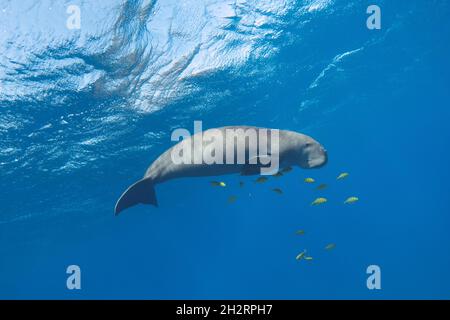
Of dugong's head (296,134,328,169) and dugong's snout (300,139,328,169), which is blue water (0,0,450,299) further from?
dugong's snout (300,139,328,169)

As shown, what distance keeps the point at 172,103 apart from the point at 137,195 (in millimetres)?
10841

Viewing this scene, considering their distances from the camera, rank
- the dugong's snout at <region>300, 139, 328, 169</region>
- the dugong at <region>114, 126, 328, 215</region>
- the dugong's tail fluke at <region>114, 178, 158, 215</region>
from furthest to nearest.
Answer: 1. the dugong's tail fluke at <region>114, 178, 158, 215</region>
2. the dugong at <region>114, 126, 328, 215</region>
3. the dugong's snout at <region>300, 139, 328, 169</region>

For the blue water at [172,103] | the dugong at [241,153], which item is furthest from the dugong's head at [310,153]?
the blue water at [172,103]

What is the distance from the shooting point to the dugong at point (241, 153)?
7.31 metres

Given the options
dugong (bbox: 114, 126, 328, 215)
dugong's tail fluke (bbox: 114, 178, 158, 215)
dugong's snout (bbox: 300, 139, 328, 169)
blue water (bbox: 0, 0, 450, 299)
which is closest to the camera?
dugong's snout (bbox: 300, 139, 328, 169)

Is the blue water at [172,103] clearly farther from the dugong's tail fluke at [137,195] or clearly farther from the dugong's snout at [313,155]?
the dugong's snout at [313,155]

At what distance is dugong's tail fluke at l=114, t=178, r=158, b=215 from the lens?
27.9 ft

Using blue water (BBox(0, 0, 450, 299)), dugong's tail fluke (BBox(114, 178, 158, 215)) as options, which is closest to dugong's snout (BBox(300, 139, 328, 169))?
dugong's tail fluke (BBox(114, 178, 158, 215))

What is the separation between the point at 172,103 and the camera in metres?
19.0

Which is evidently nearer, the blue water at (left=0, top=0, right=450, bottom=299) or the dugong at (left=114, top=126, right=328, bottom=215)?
the dugong at (left=114, top=126, right=328, bottom=215)

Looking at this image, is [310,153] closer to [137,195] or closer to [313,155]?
[313,155]

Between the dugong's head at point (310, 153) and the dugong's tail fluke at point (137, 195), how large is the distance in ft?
10.9

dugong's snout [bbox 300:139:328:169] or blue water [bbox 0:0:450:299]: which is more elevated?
blue water [bbox 0:0:450:299]

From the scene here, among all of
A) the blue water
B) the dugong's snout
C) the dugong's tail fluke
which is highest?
the blue water
